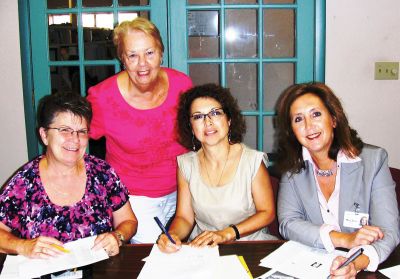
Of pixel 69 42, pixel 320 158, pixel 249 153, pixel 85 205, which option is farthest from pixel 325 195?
pixel 69 42

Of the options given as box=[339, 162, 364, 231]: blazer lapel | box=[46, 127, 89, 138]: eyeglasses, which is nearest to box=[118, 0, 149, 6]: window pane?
box=[46, 127, 89, 138]: eyeglasses

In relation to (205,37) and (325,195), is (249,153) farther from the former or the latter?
(205,37)

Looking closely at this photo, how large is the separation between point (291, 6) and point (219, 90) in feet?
4.20

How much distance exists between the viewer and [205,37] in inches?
131

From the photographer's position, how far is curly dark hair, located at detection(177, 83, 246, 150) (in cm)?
219

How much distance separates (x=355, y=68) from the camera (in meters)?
3.13

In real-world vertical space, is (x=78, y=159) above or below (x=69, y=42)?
below

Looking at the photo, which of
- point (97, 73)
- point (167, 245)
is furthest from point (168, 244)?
point (97, 73)

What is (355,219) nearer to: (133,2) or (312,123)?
(312,123)

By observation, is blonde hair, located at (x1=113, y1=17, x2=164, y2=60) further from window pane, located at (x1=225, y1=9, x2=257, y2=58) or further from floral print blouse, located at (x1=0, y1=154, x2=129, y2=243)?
window pane, located at (x1=225, y1=9, x2=257, y2=58)

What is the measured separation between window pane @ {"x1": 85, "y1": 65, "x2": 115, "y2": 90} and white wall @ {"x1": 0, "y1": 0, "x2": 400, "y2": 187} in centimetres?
53

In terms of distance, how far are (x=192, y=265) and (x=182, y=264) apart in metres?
0.04

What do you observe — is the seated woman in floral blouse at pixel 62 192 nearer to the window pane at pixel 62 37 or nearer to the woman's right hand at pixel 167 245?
the woman's right hand at pixel 167 245

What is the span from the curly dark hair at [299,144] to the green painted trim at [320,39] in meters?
1.17
